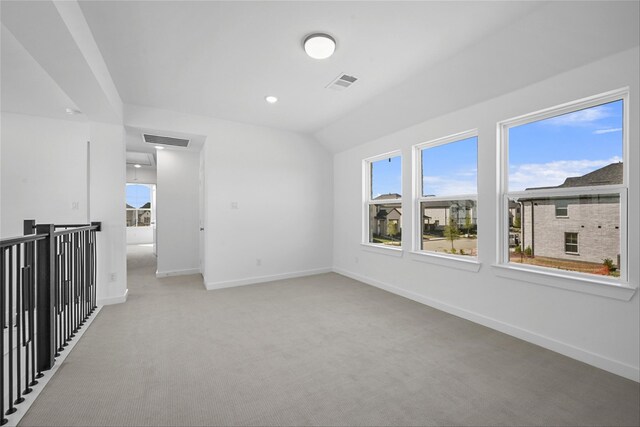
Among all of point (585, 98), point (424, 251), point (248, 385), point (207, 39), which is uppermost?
point (207, 39)

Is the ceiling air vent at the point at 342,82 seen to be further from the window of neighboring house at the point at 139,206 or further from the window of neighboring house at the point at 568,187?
the window of neighboring house at the point at 139,206

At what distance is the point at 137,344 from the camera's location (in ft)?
8.57

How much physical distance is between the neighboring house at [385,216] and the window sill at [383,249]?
0.26 meters

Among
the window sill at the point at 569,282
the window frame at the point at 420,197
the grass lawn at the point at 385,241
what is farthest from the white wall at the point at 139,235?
the window sill at the point at 569,282

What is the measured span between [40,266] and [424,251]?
393 centimetres

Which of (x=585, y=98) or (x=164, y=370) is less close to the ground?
(x=585, y=98)

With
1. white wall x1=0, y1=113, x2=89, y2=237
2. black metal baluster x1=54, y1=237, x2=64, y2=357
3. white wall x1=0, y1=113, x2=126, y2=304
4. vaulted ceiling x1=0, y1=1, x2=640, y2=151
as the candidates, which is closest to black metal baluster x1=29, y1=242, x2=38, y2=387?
black metal baluster x1=54, y1=237, x2=64, y2=357

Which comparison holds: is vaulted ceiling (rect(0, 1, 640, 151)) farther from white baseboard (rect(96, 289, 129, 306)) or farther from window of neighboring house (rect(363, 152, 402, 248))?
white baseboard (rect(96, 289, 129, 306))

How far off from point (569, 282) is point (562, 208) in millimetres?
661

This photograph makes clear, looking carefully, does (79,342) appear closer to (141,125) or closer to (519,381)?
(141,125)

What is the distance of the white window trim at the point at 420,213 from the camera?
10.7ft

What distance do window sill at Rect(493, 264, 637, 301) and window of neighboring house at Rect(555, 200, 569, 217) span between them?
0.53 m

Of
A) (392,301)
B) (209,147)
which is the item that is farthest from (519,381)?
(209,147)

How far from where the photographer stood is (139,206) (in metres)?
10.8
